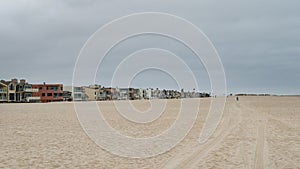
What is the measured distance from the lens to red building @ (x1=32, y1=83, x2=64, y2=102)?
105125 millimetres

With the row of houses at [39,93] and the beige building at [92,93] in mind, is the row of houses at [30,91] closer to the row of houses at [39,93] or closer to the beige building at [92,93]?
the row of houses at [39,93]

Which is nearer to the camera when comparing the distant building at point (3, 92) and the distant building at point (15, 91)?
the distant building at point (3, 92)

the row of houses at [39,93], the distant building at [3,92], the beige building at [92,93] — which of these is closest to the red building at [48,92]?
the row of houses at [39,93]

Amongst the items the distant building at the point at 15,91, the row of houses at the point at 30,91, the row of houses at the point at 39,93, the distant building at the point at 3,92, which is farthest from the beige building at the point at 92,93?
the distant building at the point at 3,92

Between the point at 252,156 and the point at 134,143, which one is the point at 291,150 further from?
the point at 134,143

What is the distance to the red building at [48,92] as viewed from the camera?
10512cm

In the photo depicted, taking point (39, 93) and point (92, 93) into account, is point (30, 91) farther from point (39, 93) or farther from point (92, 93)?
point (92, 93)

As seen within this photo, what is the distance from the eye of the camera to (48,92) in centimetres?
10625

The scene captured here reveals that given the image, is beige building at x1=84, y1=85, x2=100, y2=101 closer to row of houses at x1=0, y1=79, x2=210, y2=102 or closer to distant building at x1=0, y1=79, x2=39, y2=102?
row of houses at x1=0, y1=79, x2=210, y2=102

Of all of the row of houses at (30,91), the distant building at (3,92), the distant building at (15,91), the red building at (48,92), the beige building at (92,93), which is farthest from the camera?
the beige building at (92,93)

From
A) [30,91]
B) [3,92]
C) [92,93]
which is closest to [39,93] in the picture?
[30,91]

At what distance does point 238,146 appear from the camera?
40.5 ft

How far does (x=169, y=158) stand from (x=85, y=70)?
23.2 feet

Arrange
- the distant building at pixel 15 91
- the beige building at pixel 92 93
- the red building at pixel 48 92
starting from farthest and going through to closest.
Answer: the beige building at pixel 92 93 < the red building at pixel 48 92 < the distant building at pixel 15 91
